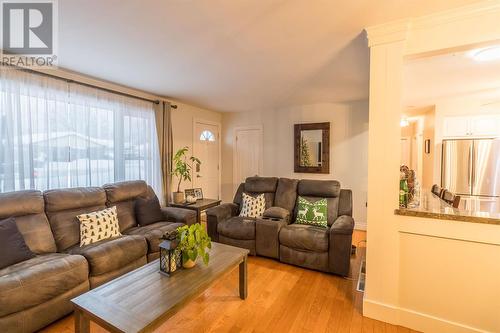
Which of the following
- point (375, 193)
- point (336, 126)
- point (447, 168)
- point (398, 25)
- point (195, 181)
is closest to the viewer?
point (398, 25)

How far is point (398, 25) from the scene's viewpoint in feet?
5.95

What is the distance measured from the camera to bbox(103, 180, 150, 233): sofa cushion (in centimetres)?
298

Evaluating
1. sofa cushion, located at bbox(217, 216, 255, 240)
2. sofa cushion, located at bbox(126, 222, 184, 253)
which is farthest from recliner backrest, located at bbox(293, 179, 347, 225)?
sofa cushion, located at bbox(126, 222, 184, 253)

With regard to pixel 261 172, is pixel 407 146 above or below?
above

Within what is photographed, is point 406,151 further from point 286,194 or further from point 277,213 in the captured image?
point 277,213

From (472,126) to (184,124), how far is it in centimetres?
510

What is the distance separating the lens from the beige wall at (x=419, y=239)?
166 cm

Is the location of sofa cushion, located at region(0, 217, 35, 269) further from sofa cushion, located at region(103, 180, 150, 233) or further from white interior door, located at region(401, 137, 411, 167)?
white interior door, located at region(401, 137, 411, 167)

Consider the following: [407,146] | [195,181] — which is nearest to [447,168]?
[407,146]

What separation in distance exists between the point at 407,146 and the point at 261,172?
429cm

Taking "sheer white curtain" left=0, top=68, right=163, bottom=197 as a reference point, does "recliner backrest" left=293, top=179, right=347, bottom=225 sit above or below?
below

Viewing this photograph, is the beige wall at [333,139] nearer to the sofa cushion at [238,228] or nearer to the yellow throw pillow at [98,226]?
the sofa cushion at [238,228]

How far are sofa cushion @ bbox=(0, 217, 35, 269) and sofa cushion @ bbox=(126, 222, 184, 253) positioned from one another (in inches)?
36.7

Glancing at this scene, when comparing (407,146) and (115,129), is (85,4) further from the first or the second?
(407,146)
